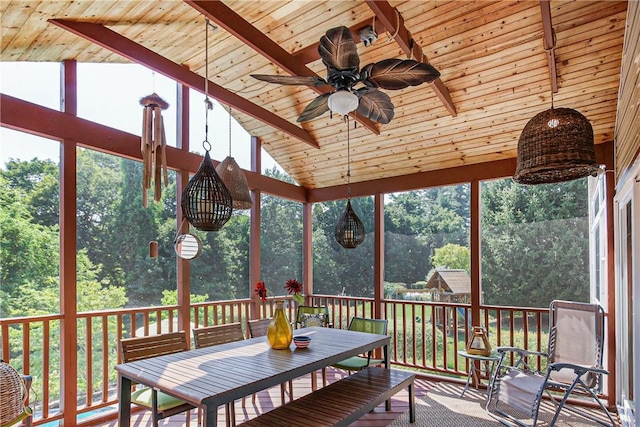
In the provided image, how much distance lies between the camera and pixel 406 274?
5.74m

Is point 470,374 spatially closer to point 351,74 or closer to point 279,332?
point 279,332

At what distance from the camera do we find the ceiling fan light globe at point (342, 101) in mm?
2518

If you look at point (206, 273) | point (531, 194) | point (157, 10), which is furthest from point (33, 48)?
point (531, 194)

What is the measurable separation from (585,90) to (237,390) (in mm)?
4197

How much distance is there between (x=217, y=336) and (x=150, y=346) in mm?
653

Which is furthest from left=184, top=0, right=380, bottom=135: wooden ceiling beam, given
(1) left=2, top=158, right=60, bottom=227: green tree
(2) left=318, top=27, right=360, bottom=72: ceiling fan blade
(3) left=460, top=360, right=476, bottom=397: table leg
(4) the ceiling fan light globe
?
(3) left=460, top=360, right=476, bottom=397: table leg

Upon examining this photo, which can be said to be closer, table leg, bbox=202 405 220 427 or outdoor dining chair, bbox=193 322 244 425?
table leg, bbox=202 405 220 427

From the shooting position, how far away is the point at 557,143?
89.3 inches

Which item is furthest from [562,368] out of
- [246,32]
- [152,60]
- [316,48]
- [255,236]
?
[152,60]

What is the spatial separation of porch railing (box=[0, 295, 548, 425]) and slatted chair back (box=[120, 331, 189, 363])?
0.82 metres

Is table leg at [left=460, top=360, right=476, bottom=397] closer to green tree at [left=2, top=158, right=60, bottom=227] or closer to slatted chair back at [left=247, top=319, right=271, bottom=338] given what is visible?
slatted chair back at [left=247, top=319, right=271, bottom=338]

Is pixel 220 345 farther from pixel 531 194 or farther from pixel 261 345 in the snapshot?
pixel 531 194

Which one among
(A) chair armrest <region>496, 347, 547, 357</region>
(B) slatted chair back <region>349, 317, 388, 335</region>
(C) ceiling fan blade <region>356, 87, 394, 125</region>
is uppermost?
(C) ceiling fan blade <region>356, 87, 394, 125</region>

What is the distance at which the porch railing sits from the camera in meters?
3.49
